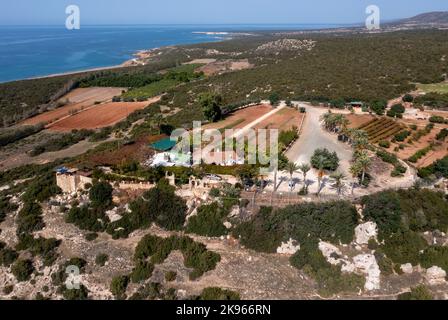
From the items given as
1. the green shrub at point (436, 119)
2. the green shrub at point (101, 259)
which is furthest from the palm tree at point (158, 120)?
the green shrub at point (436, 119)

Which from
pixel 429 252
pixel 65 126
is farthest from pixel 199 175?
pixel 65 126

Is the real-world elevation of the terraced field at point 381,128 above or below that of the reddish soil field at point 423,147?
above

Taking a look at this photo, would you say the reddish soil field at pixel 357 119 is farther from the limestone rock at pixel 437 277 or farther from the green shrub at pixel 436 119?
the limestone rock at pixel 437 277

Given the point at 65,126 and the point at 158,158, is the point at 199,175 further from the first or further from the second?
the point at 65,126

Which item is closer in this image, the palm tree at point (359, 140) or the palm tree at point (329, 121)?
the palm tree at point (359, 140)

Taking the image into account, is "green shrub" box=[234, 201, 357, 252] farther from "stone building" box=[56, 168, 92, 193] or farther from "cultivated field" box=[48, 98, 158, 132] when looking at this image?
"cultivated field" box=[48, 98, 158, 132]

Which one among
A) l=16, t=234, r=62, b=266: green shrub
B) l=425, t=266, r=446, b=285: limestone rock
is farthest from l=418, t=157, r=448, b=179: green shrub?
l=16, t=234, r=62, b=266: green shrub
